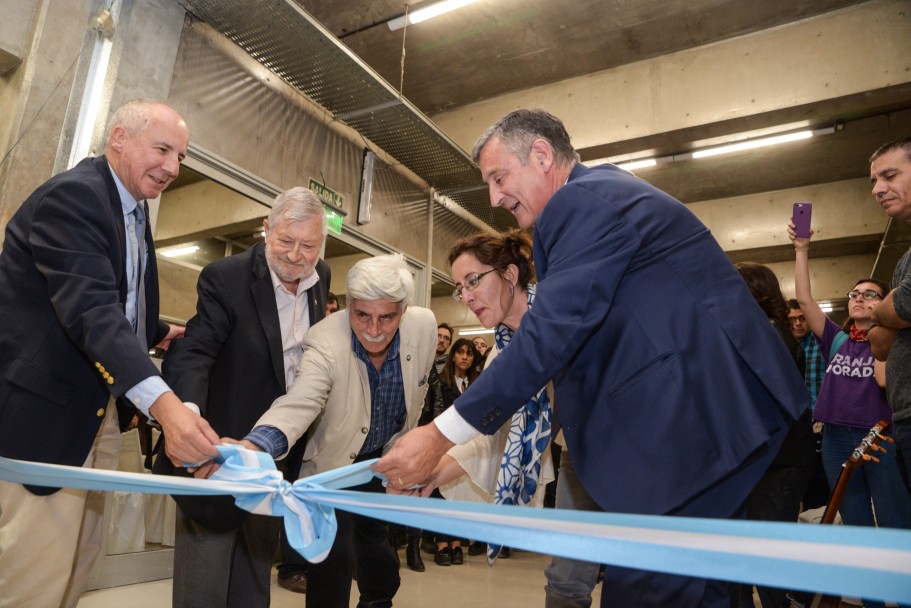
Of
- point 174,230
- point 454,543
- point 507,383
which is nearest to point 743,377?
point 507,383

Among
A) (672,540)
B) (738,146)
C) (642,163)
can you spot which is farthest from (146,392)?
(642,163)

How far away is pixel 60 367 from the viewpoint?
1492mm

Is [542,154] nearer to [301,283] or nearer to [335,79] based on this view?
[301,283]

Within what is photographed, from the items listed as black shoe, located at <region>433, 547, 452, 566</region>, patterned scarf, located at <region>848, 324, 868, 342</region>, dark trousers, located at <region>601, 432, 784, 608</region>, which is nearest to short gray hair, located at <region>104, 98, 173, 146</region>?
dark trousers, located at <region>601, 432, 784, 608</region>

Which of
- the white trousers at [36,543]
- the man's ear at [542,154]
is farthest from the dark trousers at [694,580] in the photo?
the white trousers at [36,543]

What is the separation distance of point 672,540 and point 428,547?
4517 mm

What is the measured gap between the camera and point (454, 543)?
178 inches

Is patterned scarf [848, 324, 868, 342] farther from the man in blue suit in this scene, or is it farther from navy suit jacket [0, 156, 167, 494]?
navy suit jacket [0, 156, 167, 494]

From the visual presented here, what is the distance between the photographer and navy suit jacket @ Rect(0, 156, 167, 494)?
1413 mm

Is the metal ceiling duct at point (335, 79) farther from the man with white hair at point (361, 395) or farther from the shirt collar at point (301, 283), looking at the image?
the man with white hair at point (361, 395)

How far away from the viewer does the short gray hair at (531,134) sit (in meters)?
1.56

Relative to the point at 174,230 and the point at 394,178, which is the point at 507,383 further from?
the point at 174,230

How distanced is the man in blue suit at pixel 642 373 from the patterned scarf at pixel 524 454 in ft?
2.11

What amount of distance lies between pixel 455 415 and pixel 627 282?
1.47 ft
